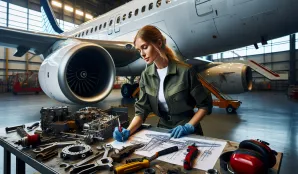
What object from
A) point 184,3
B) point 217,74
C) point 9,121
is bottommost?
point 9,121

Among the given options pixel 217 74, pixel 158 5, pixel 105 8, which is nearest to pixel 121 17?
pixel 158 5

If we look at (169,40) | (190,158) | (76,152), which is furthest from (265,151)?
(169,40)

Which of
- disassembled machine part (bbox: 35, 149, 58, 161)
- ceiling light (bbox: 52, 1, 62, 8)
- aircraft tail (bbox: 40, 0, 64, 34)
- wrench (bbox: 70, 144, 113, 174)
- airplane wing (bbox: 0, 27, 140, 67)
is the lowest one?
disassembled machine part (bbox: 35, 149, 58, 161)

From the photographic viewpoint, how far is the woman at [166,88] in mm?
1169

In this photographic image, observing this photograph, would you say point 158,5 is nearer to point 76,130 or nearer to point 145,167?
point 76,130

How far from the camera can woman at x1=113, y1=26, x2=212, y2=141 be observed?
117cm

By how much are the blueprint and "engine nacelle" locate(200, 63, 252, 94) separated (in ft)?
12.4

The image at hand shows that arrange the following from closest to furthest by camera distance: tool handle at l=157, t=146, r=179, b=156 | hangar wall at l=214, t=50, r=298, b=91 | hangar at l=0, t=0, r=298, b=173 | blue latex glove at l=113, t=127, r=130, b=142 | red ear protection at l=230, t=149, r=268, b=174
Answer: red ear protection at l=230, t=149, r=268, b=174 → tool handle at l=157, t=146, r=179, b=156 → blue latex glove at l=113, t=127, r=130, b=142 → hangar at l=0, t=0, r=298, b=173 → hangar wall at l=214, t=50, r=298, b=91

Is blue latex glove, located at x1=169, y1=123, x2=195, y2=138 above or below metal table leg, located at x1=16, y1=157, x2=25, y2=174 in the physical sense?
above

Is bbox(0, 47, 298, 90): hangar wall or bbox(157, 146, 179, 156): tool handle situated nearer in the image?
bbox(157, 146, 179, 156): tool handle

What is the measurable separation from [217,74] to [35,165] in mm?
4532

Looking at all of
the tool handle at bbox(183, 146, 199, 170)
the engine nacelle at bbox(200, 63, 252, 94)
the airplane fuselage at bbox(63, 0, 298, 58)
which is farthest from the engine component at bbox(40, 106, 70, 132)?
the engine nacelle at bbox(200, 63, 252, 94)

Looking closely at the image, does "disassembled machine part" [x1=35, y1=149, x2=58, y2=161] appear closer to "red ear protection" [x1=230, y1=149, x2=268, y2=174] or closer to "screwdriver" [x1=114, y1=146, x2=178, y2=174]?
"screwdriver" [x1=114, y1=146, x2=178, y2=174]

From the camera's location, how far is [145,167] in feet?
2.31
